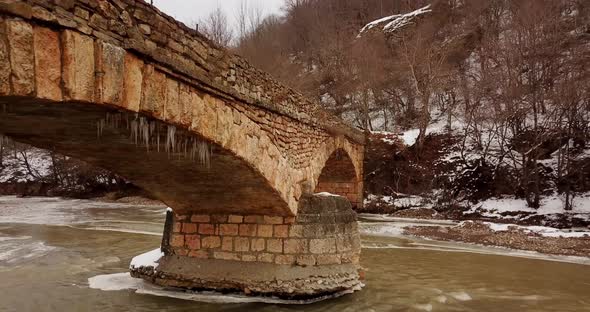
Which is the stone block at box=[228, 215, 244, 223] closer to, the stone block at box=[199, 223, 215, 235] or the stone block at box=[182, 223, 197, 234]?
the stone block at box=[199, 223, 215, 235]

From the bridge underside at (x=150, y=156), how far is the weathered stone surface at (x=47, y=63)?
0.55 ft

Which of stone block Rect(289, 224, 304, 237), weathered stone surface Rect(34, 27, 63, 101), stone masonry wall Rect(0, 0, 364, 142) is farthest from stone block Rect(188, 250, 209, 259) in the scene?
weathered stone surface Rect(34, 27, 63, 101)

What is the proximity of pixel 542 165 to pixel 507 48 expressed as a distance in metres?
6.42

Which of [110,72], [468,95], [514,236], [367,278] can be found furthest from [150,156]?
[468,95]

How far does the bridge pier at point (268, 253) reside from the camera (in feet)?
24.8

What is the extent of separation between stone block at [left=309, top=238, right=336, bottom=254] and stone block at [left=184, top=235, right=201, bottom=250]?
6.47ft

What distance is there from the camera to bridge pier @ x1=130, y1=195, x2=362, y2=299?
7.57 metres

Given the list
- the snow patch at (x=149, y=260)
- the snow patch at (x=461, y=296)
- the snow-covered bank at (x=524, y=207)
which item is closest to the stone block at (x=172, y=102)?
the snow patch at (x=149, y=260)

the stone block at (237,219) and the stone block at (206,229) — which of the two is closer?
the stone block at (237,219)

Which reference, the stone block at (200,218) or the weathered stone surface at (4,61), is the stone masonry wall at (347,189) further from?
the weathered stone surface at (4,61)

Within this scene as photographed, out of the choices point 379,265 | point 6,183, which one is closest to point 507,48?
point 379,265

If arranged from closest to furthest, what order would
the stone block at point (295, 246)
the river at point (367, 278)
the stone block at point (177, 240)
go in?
the river at point (367, 278), the stone block at point (295, 246), the stone block at point (177, 240)

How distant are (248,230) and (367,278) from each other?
277 centimetres

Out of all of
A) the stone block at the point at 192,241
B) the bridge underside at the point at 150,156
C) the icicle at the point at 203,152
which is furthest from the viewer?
the stone block at the point at 192,241
